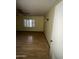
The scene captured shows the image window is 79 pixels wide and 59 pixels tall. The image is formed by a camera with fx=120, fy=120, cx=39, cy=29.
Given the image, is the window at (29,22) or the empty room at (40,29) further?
the window at (29,22)

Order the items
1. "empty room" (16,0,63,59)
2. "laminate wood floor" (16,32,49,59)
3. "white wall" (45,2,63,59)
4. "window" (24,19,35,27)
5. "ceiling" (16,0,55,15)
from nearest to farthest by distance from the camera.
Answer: "white wall" (45,2,63,59)
"empty room" (16,0,63,59)
"ceiling" (16,0,55,15)
"laminate wood floor" (16,32,49,59)
"window" (24,19,35,27)

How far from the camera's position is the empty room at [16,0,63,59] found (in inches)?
114

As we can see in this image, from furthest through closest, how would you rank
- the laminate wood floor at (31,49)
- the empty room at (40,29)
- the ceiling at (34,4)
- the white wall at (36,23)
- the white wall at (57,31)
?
1. the white wall at (36,23)
2. the laminate wood floor at (31,49)
3. the ceiling at (34,4)
4. the empty room at (40,29)
5. the white wall at (57,31)

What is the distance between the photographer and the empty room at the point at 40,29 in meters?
2.89

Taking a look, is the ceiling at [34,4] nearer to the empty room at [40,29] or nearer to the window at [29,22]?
the empty room at [40,29]

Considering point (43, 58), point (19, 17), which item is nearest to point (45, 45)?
point (43, 58)

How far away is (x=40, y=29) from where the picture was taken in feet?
23.6

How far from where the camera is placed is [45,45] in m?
4.93

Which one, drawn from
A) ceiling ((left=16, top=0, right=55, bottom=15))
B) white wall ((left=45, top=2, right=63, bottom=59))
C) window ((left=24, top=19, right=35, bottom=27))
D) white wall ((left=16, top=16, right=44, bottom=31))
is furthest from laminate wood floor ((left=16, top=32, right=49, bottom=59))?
window ((left=24, top=19, right=35, bottom=27))

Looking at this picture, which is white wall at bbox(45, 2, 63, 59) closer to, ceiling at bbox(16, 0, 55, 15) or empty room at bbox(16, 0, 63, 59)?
empty room at bbox(16, 0, 63, 59)

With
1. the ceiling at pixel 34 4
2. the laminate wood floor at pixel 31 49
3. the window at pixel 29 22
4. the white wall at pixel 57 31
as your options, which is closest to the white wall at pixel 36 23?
the window at pixel 29 22

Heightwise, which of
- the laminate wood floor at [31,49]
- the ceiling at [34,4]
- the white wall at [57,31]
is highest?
the ceiling at [34,4]
